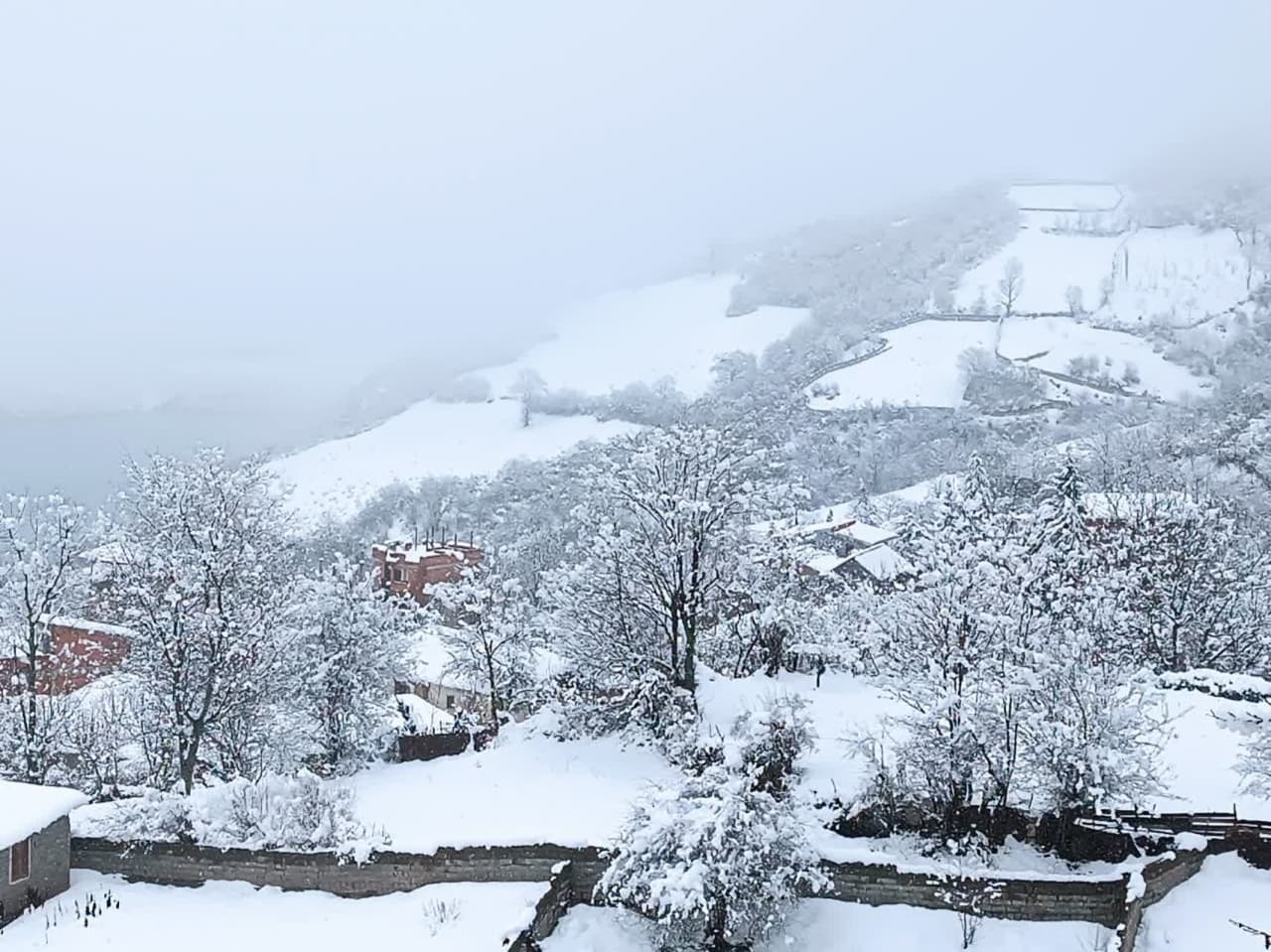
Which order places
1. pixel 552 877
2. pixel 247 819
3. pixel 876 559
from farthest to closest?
pixel 876 559 < pixel 247 819 < pixel 552 877

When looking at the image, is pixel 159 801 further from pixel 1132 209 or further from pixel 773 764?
pixel 1132 209

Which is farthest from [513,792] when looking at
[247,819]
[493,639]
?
[493,639]

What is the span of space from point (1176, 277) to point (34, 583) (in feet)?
473

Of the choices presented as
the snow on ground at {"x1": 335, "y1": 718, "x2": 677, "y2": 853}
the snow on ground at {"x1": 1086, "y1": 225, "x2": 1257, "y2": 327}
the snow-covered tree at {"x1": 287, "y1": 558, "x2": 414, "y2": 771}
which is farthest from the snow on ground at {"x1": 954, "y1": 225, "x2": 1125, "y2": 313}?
the snow on ground at {"x1": 335, "y1": 718, "x2": 677, "y2": 853}

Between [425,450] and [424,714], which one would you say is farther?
[425,450]

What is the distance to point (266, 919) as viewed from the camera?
14172mm

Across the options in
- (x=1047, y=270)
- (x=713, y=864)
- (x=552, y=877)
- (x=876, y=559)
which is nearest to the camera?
(x=713, y=864)

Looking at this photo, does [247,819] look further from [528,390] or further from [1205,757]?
[528,390]

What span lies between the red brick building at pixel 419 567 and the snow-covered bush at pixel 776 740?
4371 centimetres

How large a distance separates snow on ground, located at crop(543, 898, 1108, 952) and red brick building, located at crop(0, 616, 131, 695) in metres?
12.8

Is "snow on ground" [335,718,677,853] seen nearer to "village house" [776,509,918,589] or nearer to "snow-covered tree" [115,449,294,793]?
"snow-covered tree" [115,449,294,793]

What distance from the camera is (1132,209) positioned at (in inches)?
6555

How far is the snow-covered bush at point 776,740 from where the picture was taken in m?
17.1

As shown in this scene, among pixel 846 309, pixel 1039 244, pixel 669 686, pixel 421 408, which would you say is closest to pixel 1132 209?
pixel 1039 244
